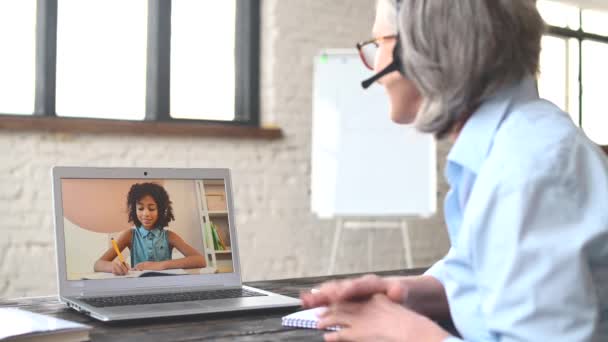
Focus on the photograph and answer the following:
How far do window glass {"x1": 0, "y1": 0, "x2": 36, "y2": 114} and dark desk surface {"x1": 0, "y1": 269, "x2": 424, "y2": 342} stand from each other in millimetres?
2583

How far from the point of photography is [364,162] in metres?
4.21

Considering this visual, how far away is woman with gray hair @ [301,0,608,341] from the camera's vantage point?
2.72 feet

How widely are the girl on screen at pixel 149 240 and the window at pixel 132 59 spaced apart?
2.52 meters

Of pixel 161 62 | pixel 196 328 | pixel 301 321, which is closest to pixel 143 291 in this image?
pixel 196 328

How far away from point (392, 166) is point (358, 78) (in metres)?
0.55

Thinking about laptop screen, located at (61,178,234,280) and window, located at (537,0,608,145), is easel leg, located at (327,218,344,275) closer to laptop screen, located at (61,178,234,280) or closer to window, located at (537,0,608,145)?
window, located at (537,0,608,145)

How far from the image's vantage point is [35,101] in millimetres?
3865

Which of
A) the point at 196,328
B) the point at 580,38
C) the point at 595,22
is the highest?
the point at 595,22

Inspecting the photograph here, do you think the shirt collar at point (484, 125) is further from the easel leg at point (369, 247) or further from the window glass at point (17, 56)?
the easel leg at point (369, 247)

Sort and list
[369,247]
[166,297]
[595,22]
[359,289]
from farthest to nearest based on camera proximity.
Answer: [595,22]
[369,247]
[166,297]
[359,289]

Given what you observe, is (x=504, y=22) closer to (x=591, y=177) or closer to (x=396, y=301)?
(x=591, y=177)

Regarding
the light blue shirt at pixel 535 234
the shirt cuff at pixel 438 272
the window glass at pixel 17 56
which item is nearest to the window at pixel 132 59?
the window glass at pixel 17 56

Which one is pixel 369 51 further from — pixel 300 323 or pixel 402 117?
pixel 300 323

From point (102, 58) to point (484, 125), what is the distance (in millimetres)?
3358
